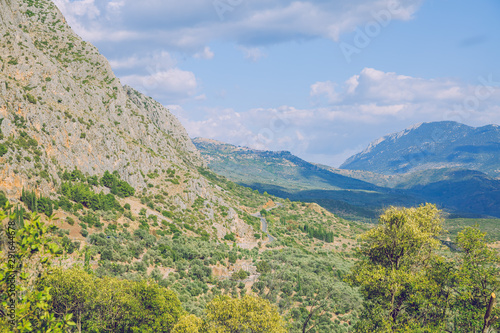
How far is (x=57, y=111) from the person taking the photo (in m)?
85.8

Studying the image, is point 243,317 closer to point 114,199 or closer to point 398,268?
point 398,268

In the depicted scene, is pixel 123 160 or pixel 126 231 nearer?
→ pixel 126 231

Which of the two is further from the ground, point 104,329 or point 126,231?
point 126,231

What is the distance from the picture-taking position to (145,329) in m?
35.2

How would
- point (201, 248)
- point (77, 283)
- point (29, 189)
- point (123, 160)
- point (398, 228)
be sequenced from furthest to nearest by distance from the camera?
point (123, 160), point (201, 248), point (29, 189), point (77, 283), point (398, 228)

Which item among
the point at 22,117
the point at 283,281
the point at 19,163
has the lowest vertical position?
the point at 283,281

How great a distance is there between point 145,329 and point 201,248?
145 feet

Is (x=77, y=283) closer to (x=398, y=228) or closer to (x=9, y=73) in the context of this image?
(x=398, y=228)

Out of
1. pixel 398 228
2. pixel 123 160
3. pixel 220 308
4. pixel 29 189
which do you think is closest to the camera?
pixel 398 228

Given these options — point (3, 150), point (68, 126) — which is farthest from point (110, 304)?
point (68, 126)

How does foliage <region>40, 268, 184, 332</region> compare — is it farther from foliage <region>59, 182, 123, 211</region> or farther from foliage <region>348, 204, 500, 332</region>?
foliage <region>59, 182, 123, 211</region>

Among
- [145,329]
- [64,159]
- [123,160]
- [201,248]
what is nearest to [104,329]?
[145,329]

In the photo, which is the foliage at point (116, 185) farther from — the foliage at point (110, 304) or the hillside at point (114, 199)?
the foliage at point (110, 304)

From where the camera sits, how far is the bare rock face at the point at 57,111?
71.4 meters
